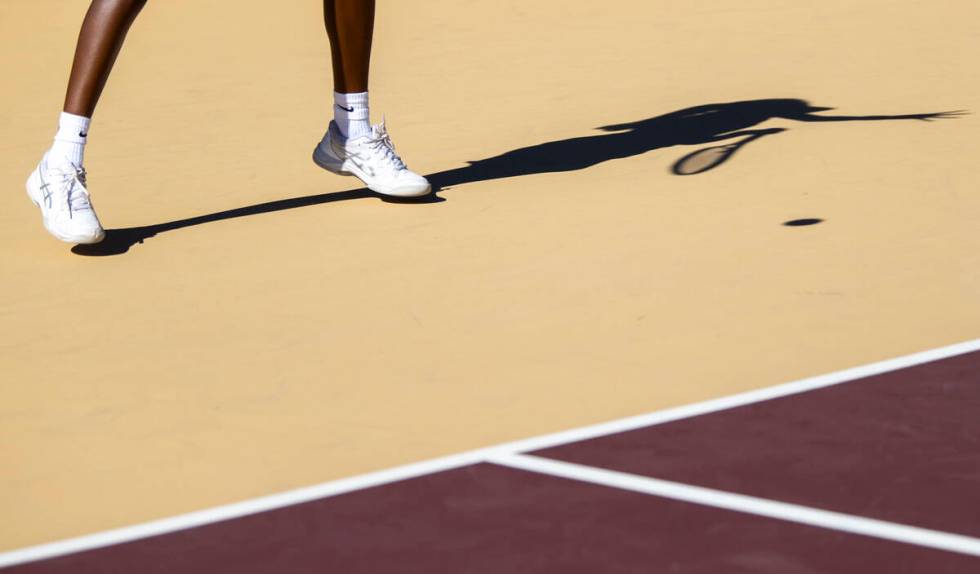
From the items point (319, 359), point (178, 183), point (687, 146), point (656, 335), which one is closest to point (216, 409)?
point (319, 359)

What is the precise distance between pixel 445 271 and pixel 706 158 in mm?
1802

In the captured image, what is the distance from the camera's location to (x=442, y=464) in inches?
148

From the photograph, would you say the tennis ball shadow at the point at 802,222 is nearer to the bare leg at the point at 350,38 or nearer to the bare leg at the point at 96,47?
the bare leg at the point at 350,38

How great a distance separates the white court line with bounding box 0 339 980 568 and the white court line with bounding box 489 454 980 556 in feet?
0.39

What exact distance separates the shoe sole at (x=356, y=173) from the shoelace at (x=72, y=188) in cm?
109

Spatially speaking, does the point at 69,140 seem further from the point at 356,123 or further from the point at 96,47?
the point at 356,123

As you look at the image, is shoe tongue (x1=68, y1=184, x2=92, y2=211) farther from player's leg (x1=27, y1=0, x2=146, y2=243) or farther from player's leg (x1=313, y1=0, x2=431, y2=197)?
player's leg (x1=313, y1=0, x2=431, y2=197)

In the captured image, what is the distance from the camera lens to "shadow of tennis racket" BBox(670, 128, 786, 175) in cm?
660

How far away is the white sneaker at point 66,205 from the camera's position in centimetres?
558

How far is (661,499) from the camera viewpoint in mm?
3512

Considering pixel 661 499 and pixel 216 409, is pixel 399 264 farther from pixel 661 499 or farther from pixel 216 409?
pixel 661 499

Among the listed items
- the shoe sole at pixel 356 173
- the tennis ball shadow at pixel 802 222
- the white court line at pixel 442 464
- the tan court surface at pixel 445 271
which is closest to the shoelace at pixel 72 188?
the tan court surface at pixel 445 271

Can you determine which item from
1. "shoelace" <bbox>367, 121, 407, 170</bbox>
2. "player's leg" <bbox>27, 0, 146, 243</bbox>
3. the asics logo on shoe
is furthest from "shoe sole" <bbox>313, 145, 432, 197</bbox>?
the asics logo on shoe

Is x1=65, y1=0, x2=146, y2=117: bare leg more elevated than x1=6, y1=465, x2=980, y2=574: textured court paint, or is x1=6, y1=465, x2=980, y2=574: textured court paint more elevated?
x1=65, y1=0, x2=146, y2=117: bare leg
